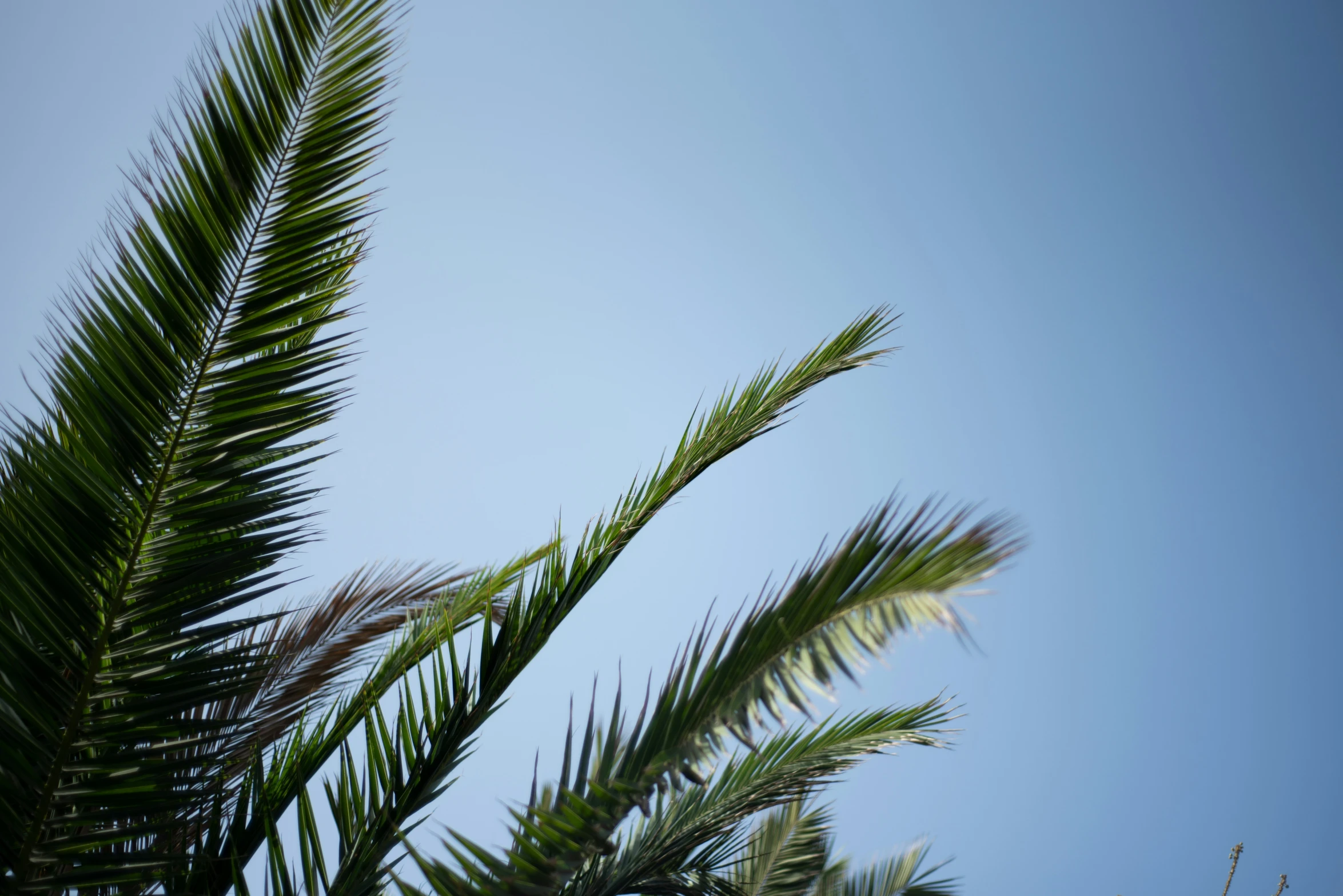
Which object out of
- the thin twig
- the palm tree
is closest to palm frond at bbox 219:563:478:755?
the palm tree

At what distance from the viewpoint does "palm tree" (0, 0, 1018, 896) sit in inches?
80.1

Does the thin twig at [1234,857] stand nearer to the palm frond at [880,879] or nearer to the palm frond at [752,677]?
the palm frond at [880,879]

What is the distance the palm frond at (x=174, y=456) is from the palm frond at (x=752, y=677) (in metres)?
1.04

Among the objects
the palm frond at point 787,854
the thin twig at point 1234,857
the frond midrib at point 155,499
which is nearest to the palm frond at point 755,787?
the palm frond at point 787,854

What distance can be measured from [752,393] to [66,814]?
219cm

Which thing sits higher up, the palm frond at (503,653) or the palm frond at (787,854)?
the palm frond at (503,653)

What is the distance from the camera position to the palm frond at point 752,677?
183 cm

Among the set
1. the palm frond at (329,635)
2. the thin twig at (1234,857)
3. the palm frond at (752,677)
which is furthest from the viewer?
the thin twig at (1234,857)

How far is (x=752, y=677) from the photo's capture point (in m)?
2.01

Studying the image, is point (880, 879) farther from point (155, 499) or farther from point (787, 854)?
point (155, 499)

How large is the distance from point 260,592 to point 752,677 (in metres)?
1.51

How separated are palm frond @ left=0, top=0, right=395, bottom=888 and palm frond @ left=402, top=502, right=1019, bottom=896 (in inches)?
41.1

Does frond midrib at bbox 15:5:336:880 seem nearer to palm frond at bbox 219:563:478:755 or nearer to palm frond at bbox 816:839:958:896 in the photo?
palm frond at bbox 219:563:478:755

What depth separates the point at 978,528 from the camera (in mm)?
1835
